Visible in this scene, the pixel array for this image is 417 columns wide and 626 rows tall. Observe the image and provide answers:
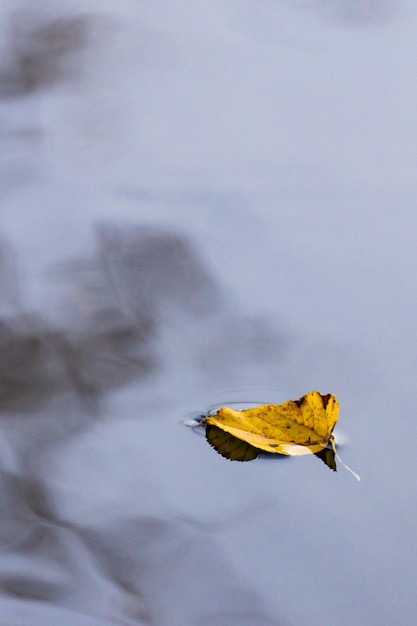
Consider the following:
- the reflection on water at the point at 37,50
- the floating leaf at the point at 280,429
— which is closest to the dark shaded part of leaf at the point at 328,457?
the floating leaf at the point at 280,429

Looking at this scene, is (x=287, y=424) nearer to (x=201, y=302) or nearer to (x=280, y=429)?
(x=280, y=429)

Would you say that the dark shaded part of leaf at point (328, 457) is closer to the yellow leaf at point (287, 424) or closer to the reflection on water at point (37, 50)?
the yellow leaf at point (287, 424)

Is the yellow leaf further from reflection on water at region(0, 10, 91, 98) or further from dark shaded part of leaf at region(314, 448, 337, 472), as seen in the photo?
reflection on water at region(0, 10, 91, 98)

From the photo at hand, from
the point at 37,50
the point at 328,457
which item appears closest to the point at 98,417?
the point at 328,457

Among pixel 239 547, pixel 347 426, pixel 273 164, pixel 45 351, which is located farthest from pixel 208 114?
pixel 239 547

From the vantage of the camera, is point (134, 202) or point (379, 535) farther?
point (134, 202)

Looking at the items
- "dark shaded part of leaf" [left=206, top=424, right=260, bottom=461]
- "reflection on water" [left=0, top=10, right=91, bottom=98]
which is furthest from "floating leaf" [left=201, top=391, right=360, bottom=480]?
"reflection on water" [left=0, top=10, right=91, bottom=98]

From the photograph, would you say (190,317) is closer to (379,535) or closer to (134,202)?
(134,202)
